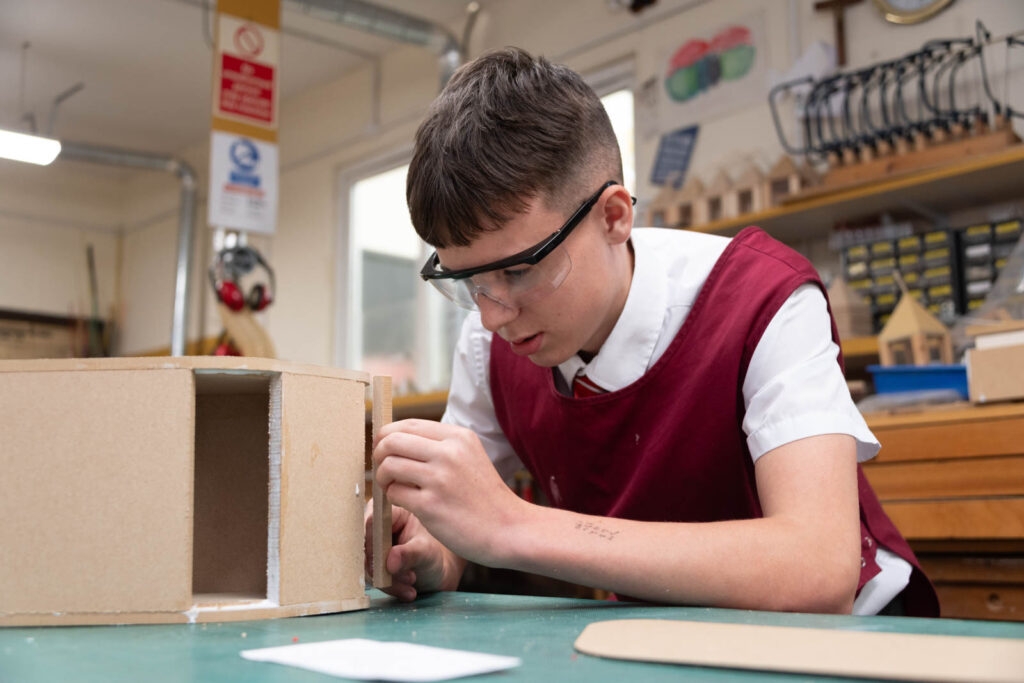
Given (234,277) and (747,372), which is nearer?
(747,372)

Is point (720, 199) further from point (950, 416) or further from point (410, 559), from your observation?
point (410, 559)

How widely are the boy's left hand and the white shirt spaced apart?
12.3 inches

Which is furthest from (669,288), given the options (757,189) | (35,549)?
(757,189)

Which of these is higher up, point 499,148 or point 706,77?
point 706,77

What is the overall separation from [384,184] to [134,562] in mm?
5312

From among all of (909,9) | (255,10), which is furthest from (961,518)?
(255,10)

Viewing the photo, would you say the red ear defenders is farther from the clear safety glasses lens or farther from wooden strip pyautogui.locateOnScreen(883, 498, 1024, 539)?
the clear safety glasses lens

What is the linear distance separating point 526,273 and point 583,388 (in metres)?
0.23

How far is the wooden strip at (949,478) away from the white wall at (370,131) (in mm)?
1683

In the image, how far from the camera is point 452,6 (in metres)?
5.14

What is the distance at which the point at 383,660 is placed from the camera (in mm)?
601

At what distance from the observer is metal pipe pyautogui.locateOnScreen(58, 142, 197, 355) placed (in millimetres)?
6625

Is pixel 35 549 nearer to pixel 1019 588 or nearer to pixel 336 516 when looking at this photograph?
pixel 336 516

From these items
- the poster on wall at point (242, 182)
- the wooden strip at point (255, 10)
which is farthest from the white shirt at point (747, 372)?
the wooden strip at point (255, 10)
